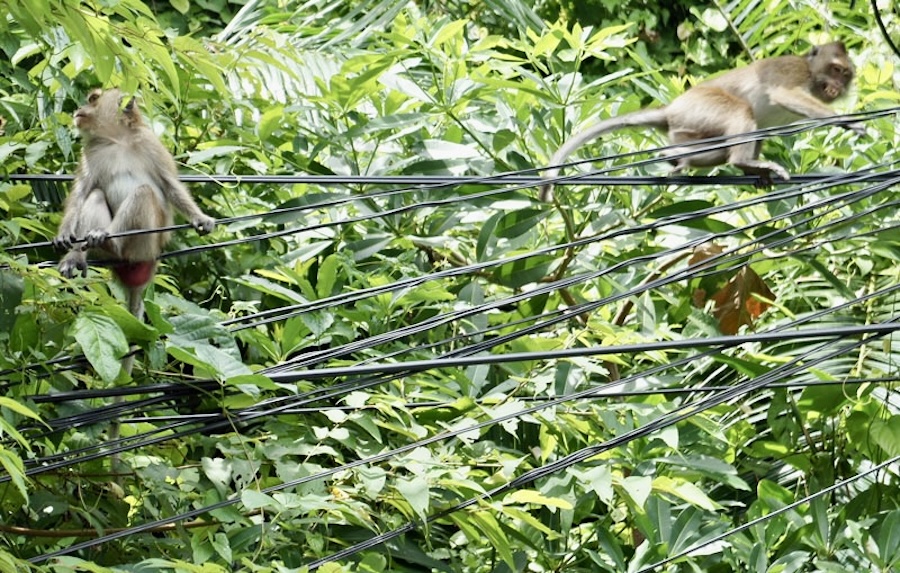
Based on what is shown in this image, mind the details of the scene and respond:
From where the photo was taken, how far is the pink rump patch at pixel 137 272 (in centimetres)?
441

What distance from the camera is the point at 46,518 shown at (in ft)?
14.3

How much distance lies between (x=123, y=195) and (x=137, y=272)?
398 millimetres

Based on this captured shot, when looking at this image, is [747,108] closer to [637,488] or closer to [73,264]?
[637,488]

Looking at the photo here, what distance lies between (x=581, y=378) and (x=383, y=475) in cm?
149

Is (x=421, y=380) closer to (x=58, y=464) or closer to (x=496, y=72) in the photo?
(x=58, y=464)

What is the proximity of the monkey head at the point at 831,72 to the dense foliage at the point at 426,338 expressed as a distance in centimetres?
27

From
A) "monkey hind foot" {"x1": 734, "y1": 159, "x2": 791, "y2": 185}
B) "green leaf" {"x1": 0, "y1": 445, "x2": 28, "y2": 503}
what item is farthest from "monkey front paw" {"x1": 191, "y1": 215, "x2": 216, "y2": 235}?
"monkey hind foot" {"x1": 734, "y1": 159, "x2": 791, "y2": 185}

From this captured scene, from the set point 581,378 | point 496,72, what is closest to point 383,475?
point 581,378

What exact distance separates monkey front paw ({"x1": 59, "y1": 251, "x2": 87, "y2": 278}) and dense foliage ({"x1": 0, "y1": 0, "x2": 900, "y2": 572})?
146 mm

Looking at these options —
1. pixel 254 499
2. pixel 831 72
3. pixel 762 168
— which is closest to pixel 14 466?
pixel 254 499

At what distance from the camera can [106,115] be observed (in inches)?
191

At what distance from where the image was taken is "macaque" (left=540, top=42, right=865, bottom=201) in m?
4.78

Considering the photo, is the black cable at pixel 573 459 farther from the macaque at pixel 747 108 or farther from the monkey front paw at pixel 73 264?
the monkey front paw at pixel 73 264

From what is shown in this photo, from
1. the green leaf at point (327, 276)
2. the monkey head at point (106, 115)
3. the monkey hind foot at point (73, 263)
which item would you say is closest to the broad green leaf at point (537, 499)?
the green leaf at point (327, 276)
